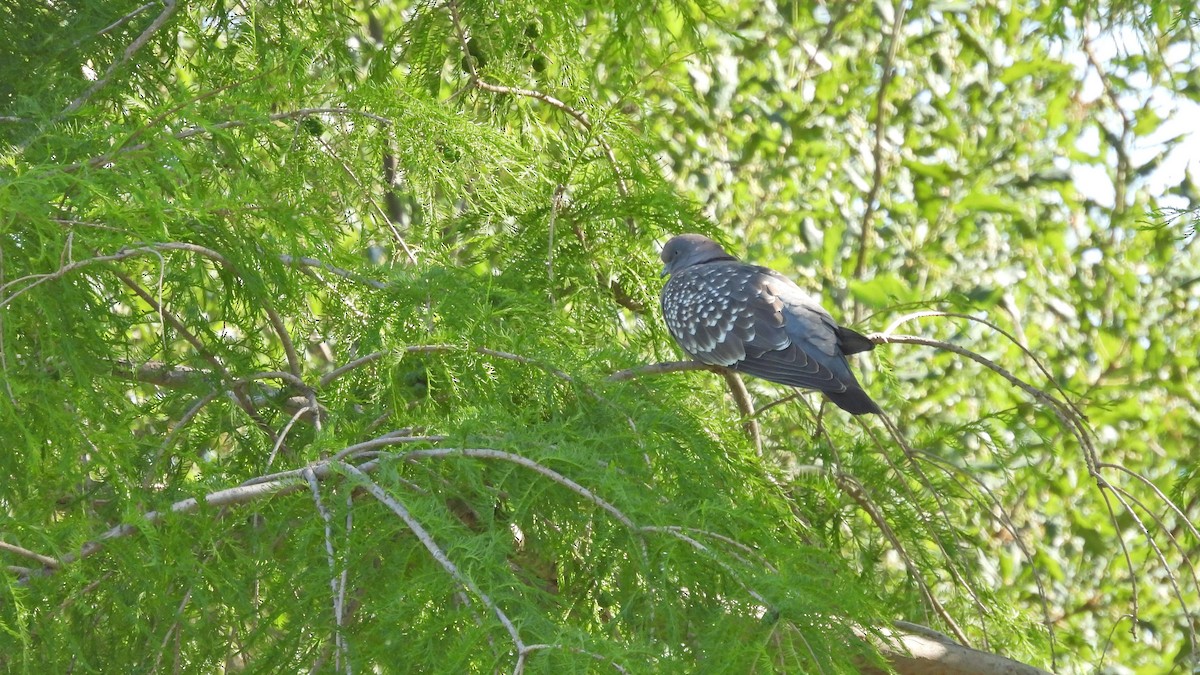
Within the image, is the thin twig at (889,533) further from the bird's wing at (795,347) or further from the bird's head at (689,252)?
the bird's head at (689,252)

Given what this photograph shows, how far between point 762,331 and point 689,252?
0.62 m

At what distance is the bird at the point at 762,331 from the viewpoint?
8.62ft

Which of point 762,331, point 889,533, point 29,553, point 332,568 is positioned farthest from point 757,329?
point 29,553

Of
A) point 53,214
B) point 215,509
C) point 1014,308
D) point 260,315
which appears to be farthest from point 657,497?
point 1014,308

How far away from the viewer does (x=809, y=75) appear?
17.4 feet

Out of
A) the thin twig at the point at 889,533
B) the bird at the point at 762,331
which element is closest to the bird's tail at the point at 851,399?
the bird at the point at 762,331

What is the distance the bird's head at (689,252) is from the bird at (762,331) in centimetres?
22

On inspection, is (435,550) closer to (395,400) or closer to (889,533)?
(395,400)

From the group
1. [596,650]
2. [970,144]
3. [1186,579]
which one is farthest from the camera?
[970,144]

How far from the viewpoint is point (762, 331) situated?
9.30 ft

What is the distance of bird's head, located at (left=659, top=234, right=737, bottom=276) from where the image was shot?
3.34 m

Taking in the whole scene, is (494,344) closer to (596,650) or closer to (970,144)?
(596,650)

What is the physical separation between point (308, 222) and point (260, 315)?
0.53 metres

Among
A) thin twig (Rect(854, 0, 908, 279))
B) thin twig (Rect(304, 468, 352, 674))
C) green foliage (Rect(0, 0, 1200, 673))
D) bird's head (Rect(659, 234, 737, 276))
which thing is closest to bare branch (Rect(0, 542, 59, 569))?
green foliage (Rect(0, 0, 1200, 673))
